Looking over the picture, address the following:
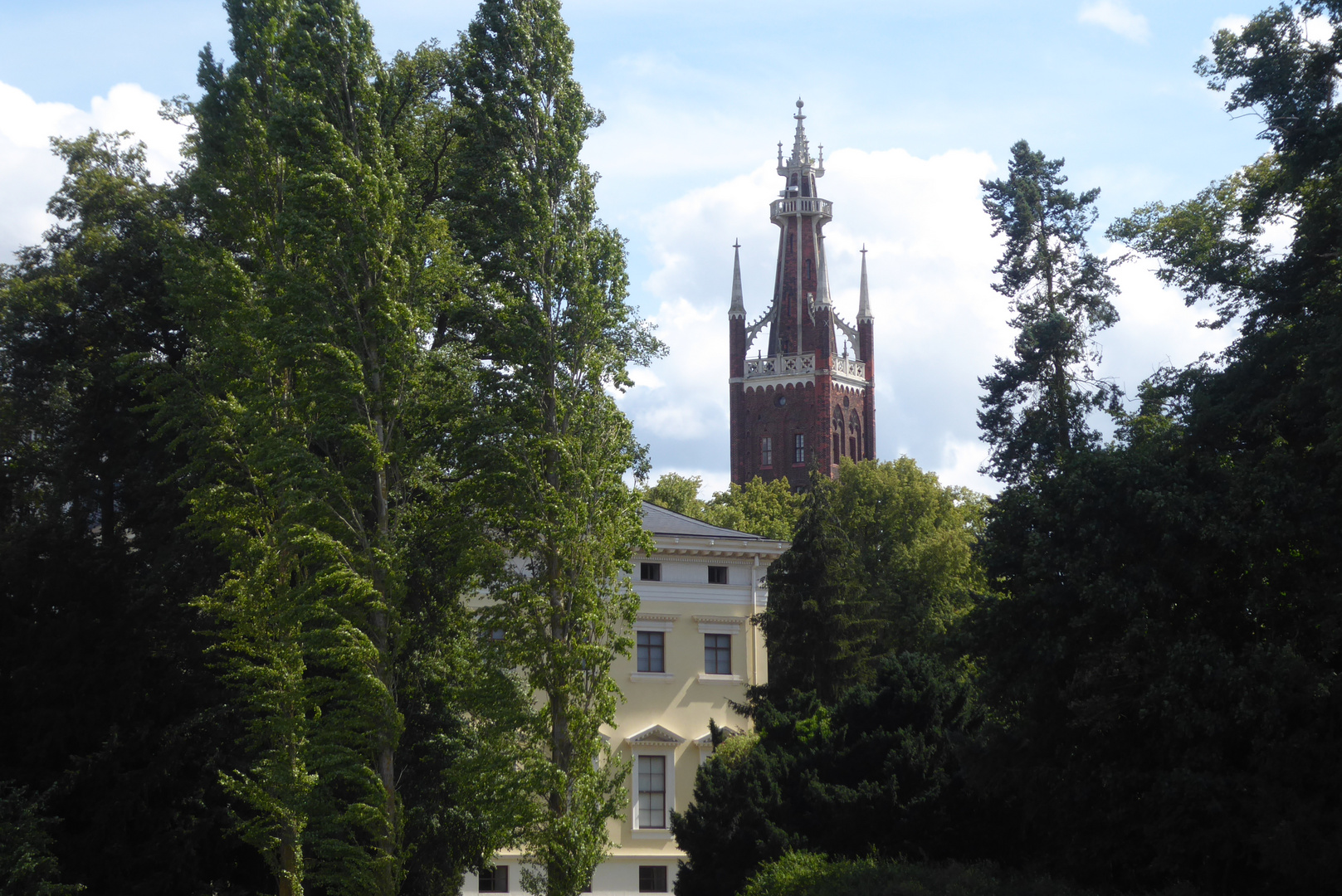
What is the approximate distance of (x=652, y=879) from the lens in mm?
39531

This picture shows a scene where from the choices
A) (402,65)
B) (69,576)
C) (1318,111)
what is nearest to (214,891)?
(69,576)

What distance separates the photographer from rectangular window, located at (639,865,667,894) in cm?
3944

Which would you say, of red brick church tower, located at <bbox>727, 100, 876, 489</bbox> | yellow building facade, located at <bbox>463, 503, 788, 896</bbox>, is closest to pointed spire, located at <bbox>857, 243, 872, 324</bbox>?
red brick church tower, located at <bbox>727, 100, 876, 489</bbox>

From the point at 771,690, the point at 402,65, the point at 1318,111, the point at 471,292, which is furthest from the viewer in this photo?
the point at 771,690

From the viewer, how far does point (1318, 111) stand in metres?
22.4

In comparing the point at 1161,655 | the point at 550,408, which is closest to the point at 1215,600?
the point at 1161,655

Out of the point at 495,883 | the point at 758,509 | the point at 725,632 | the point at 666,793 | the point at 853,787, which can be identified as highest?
the point at 758,509

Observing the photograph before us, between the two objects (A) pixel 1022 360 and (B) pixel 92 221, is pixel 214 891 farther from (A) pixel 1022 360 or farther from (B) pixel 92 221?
(A) pixel 1022 360

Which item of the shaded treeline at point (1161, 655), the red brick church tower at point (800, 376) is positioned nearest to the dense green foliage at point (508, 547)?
the shaded treeline at point (1161, 655)

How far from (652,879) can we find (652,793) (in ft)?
8.14

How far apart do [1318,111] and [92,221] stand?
91.4 feet

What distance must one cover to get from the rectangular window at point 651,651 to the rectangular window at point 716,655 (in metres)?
1.35

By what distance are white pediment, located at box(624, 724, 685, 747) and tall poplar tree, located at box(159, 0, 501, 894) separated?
13.2m

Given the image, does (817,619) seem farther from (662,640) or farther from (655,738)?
Result: (655,738)
